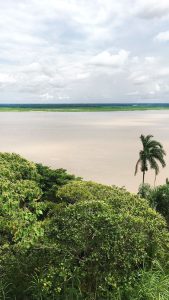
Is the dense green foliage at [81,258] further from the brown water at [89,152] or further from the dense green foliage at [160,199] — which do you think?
the brown water at [89,152]

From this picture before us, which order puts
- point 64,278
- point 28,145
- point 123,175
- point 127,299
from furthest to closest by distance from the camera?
point 28,145 → point 123,175 → point 127,299 → point 64,278

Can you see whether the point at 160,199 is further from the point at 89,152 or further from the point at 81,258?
the point at 89,152

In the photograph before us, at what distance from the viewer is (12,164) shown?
2333cm

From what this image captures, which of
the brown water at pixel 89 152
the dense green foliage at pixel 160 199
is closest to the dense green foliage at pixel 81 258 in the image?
the dense green foliage at pixel 160 199

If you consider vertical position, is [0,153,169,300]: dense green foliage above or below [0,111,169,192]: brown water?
above

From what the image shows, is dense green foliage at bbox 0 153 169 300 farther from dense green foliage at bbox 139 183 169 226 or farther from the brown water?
the brown water

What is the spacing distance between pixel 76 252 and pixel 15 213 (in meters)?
2.08

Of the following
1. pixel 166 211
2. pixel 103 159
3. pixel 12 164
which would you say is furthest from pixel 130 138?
pixel 12 164

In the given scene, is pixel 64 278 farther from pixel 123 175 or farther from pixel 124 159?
pixel 124 159

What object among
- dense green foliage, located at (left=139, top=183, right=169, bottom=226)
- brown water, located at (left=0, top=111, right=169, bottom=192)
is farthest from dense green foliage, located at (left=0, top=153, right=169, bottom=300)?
brown water, located at (left=0, top=111, right=169, bottom=192)

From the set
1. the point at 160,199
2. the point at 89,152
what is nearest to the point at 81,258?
the point at 160,199

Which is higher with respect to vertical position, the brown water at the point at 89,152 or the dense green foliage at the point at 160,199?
the dense green foliage at the point at 160,199

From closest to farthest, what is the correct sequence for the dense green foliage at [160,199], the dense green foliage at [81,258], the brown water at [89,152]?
the dense green foliage at [81,258], the dense green foliage at [160,199], the brown water at [89,152]

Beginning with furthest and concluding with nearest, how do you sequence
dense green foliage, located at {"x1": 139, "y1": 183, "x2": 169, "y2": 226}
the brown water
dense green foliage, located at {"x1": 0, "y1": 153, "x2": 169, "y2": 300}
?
1. the brown water
2. dense green foliage, located at {"x1": 139, "y1": 183, "x2": 169, "y2": 226}
3. dense green foliage, located at {"x1": 0, "y1": 153, "x2": 169, "y2": 300}
